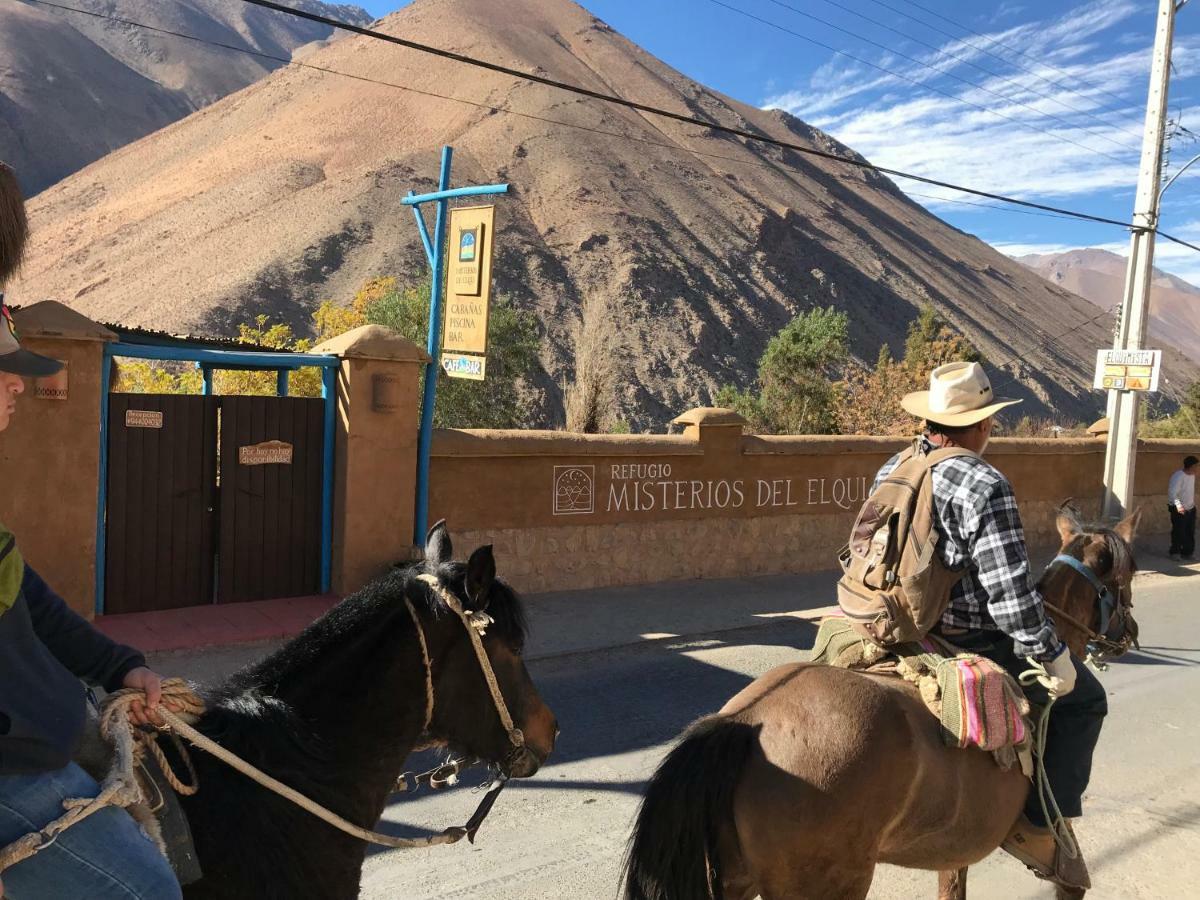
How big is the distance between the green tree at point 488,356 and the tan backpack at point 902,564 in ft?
48.9

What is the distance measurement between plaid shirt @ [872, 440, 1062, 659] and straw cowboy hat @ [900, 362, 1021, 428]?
0.77 ft

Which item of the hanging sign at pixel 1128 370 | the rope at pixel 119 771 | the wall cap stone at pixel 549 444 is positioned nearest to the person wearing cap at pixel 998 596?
the rope at pixel 119 771

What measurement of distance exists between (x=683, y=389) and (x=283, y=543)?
112ft

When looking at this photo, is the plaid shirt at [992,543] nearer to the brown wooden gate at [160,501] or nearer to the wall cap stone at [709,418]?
the brown wooden gate at [160,501]

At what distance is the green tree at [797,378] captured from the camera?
85.2 ft

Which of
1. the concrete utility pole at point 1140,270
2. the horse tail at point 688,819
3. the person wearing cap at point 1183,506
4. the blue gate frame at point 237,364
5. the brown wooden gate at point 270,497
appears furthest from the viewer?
the person wearing cap at point 1183,506

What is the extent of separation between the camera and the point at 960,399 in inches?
130

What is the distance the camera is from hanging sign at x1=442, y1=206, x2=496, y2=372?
973 centimetres

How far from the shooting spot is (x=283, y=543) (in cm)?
882

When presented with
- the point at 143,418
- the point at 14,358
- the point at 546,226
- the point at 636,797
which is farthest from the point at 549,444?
the point at 546,226

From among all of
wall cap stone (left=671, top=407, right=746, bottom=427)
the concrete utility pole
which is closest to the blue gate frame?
wall cap stone (left=671, top=407, right=746, bottom=427)

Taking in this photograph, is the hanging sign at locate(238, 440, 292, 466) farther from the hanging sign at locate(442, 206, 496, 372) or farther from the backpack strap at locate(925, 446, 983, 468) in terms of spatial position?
the backpack strap at locate(925, 446, 983, 468)

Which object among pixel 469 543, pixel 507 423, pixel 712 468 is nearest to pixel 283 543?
pixel 469 543

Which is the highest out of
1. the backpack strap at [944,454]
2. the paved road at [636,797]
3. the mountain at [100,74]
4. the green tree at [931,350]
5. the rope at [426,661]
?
the mountain at [100,74]
